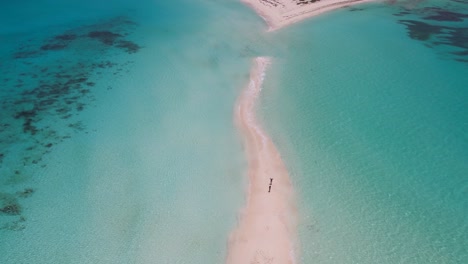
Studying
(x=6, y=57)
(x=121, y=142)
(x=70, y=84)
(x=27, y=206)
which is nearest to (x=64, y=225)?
(x=27, y=206)

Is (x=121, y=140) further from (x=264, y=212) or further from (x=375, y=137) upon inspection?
(x=375, y=137)

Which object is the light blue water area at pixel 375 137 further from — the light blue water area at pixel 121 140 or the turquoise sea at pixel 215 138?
the light blue water area at pixel 121 140

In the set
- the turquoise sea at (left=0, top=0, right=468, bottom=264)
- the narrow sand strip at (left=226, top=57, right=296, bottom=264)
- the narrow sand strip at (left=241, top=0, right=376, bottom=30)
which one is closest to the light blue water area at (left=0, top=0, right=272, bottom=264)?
the turquoise sea at (left=0, top=0, right=468, bottom=264)

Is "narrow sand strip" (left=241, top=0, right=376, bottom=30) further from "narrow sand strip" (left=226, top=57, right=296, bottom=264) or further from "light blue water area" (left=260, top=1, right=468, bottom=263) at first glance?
"narrow sand strip" (left=226, top=57, right=296, bottom=264)

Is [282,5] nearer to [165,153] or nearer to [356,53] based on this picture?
[356,53]

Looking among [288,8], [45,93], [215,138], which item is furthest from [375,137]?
[288,8]

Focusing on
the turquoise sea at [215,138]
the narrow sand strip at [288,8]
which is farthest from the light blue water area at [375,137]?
the narrow sand strip at [288,8]
